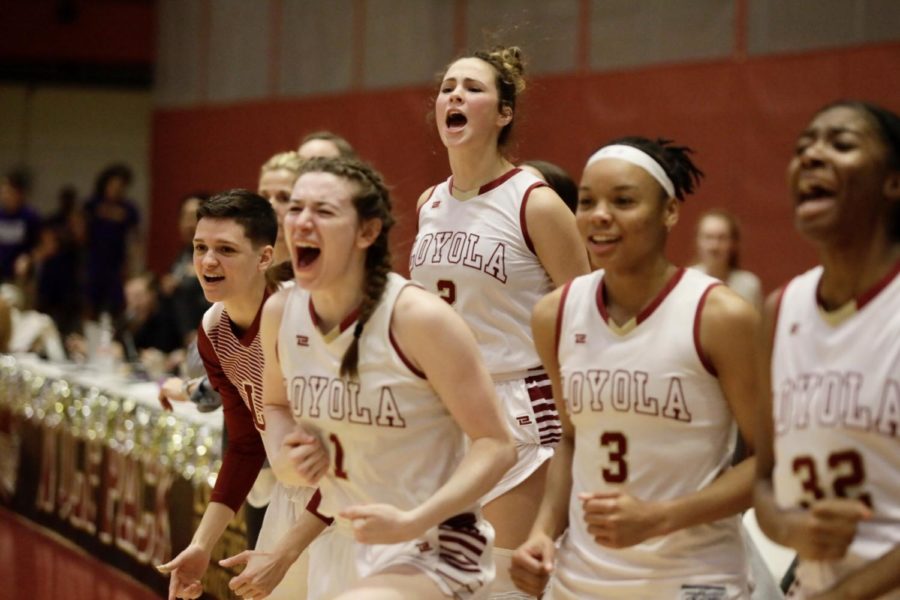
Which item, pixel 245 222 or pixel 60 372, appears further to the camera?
pixel 60 372

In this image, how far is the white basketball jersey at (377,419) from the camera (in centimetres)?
316

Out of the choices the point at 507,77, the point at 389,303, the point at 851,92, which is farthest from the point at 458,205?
the point at 851,92

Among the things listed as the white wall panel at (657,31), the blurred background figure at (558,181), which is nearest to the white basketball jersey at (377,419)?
the blurred background figure at (558,181)

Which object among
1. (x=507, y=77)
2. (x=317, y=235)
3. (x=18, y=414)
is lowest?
(x=18, y=414)

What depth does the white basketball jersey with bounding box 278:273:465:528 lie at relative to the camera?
3156mm

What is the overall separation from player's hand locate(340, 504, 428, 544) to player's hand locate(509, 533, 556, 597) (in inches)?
9.5

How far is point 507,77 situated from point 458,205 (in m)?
0.44

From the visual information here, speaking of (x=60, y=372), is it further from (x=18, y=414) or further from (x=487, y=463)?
(x=487, y=463)

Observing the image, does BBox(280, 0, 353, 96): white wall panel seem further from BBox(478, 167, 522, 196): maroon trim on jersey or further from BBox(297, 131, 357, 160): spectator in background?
BBox(478, 167, 522, 196): maroon trim on jersey

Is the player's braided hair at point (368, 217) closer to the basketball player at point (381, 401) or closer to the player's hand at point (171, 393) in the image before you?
the basketball player at point (381, 401)

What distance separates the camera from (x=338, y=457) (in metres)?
3.24

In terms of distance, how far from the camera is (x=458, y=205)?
14.4 feet

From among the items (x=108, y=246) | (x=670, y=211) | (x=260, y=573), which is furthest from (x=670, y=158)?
(x=108, y=246)

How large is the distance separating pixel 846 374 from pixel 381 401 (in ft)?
3.52
